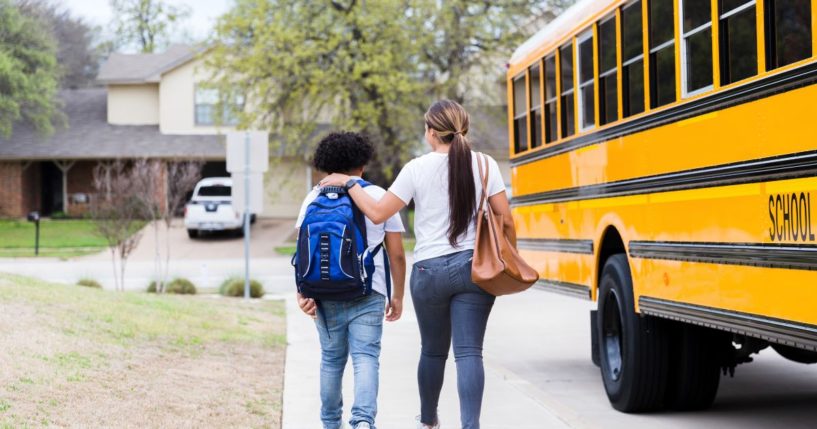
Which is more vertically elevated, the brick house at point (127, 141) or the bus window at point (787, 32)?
the brick house at point (127, 141)

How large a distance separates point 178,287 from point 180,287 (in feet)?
0.11

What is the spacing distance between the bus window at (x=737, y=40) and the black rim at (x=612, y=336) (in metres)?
2.46

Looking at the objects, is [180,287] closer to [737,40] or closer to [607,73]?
[607,73]

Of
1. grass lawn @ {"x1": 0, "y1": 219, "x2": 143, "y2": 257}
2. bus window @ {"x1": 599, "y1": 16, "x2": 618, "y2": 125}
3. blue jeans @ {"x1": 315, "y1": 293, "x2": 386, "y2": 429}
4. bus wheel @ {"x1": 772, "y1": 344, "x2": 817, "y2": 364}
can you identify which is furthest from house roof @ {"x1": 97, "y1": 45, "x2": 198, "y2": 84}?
blue jeans @ {"x1": 315, "y1": 293, "x2": 386, "y2": 429}

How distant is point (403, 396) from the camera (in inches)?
348

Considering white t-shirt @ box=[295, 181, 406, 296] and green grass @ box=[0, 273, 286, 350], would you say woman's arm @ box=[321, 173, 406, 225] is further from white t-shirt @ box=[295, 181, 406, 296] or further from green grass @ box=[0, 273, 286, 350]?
green grass @ box=[0, 273, 286, 350]

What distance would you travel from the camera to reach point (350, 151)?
20.0 feet

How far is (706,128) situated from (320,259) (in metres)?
2.26

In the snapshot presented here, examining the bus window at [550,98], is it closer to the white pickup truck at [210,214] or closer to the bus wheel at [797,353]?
the bus wheel at [797,353]

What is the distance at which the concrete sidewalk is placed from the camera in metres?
7.77

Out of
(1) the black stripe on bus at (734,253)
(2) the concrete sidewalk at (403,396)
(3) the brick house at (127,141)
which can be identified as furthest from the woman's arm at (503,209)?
(3) the brick house at (127,141)

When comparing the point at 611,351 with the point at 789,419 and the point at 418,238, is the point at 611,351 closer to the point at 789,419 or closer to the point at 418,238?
the point at 789,419

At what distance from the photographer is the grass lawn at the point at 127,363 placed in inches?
288

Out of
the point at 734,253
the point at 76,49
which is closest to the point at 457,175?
the point at 734,253
